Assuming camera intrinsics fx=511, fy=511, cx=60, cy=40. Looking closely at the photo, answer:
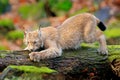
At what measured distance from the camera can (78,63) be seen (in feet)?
28.8

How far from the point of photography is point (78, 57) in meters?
8.93

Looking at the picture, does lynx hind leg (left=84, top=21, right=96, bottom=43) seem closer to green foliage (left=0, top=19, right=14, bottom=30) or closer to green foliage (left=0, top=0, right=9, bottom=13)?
green foliage (left=0, top=19, right=14, bottom=30)

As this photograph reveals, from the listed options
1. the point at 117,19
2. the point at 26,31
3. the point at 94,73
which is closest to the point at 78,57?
the point at 94,73

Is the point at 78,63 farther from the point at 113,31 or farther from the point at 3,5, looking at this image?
the point at 3,5

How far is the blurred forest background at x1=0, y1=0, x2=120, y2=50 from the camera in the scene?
18156 mm

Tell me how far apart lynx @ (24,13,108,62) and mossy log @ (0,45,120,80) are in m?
0.16

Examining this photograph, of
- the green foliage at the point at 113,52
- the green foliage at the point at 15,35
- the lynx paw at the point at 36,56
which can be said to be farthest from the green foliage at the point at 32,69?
the green foliage at the point at 15,35

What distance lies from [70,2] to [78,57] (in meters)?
12.4

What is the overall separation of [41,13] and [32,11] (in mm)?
403

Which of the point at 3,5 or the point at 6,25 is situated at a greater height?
the point at 3,5

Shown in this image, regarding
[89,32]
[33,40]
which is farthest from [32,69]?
[89,32]

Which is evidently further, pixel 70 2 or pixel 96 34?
pixel 70 2

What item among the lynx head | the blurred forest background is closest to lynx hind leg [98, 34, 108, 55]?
the lynx head

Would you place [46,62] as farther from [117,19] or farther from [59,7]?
[59,7]
